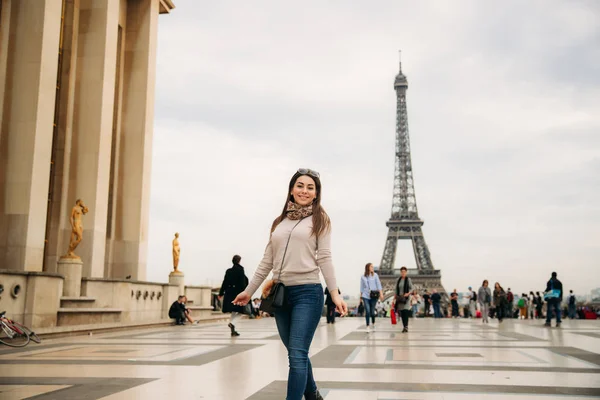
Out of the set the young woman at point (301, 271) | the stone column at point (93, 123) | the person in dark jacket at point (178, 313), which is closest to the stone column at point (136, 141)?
the stone column at point (93, 123)

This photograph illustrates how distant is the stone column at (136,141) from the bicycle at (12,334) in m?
16.3

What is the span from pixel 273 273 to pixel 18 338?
9081mm

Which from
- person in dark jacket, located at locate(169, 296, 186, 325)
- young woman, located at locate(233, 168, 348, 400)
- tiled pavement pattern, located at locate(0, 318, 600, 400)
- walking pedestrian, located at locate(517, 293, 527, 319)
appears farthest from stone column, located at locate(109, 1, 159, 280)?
young woman, located at locate(233, 168, 348, 400)

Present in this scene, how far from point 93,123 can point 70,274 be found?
7.59 metres

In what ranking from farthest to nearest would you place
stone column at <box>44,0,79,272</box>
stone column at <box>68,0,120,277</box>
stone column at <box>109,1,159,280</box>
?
stone column at <box>109,1,159,280</box> → stone column at <box>44,0,79,272</box> → stone column at <box>68,0,120,277</box>

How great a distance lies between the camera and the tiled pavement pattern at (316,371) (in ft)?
19.0

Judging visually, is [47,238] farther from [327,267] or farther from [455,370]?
[327,267]

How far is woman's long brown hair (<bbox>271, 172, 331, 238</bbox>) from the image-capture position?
433cm

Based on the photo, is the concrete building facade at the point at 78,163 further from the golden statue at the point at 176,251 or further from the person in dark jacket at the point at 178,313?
the person in dark jacket at the point at 178,313

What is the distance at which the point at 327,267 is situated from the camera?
4.30m

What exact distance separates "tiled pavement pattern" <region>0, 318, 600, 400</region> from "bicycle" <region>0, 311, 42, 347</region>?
0.31 m

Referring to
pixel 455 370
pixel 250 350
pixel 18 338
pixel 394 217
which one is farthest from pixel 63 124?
pixel 394 217

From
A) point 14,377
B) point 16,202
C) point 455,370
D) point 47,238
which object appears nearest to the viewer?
point 14,377

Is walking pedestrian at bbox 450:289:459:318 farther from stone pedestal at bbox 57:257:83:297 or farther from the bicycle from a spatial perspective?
the bicycle
